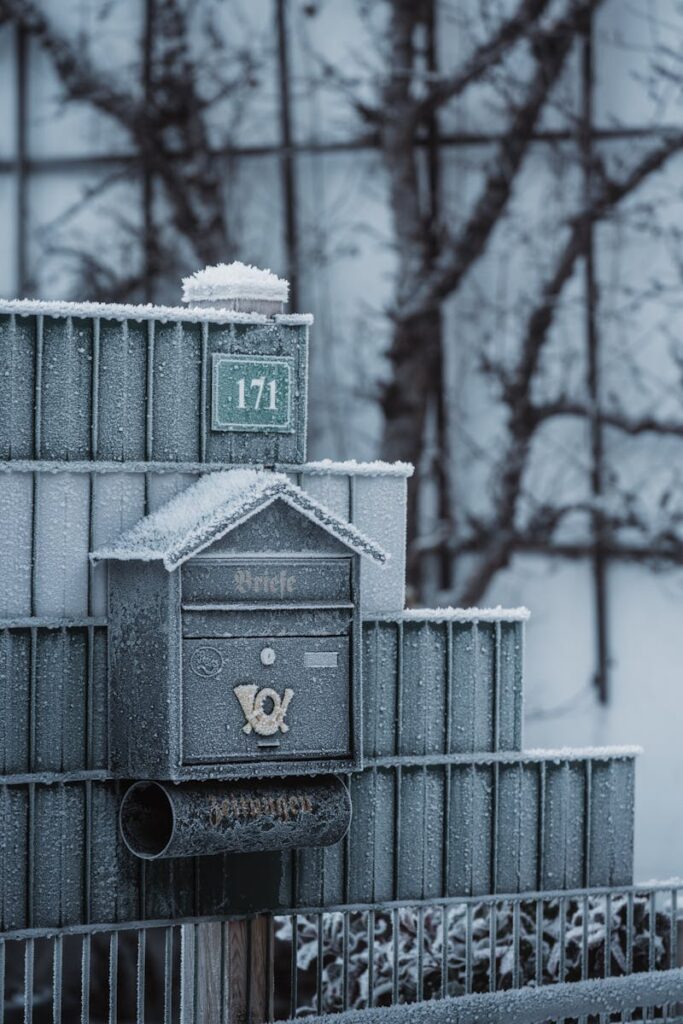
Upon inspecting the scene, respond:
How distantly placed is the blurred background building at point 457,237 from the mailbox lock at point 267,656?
5.87 m

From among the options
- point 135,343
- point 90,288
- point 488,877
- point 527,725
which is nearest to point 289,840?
point 488,877

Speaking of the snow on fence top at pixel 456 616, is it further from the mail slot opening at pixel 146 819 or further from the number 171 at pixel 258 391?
the mail slot opening at pixel 146 819

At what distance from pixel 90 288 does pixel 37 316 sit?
6.49m

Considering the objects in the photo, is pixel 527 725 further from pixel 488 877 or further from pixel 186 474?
pixel 186 474

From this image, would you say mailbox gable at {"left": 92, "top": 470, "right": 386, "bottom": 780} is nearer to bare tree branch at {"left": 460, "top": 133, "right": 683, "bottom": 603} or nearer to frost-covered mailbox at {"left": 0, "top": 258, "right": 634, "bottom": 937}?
frost-covered mailbox at {"left": 0, "top": 258, "right": 634, "bottom": 937}

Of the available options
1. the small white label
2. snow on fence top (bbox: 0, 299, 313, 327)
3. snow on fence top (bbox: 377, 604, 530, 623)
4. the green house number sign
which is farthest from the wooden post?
snow on fence top (bbox: 0, 299, 313, 327)

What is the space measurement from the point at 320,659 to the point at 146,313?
4.15 ft

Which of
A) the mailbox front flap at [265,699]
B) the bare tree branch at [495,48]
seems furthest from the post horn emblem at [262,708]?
the bare tree branch at [495,48]

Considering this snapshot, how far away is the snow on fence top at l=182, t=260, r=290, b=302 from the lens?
710 cm

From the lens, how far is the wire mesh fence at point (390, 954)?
708 centimetres

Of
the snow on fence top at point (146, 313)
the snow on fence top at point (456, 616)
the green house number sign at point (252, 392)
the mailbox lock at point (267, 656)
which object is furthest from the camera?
the snow on fence top at point (456, 616)

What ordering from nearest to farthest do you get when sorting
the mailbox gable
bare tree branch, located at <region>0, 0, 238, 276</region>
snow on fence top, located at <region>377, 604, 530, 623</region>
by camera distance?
1. the mailbox gable
2. snow on fence top, located at <region>377, 604, 530, 623</region>
3. bare tree branch, located at <region>0, 0, 238, 276</region>

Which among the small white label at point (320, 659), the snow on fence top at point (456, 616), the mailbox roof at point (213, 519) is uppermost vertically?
the mailbox roof at point (213, 519)

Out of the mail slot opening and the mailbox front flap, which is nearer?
the mailbox front flap
